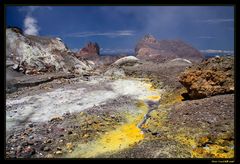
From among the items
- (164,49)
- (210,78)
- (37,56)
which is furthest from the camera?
(164,49)

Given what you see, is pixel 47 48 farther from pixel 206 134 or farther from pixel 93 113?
pixel 206 134

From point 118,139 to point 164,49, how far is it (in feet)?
461

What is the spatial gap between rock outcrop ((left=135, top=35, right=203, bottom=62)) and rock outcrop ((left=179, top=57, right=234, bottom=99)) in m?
102

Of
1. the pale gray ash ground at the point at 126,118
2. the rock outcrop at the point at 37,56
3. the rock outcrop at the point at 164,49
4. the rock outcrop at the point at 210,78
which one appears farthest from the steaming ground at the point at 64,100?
the rock outcrop at the point at 164,49

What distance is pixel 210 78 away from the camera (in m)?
14.1

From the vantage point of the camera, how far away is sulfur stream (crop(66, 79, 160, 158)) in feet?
29.5

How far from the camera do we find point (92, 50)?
363 ft

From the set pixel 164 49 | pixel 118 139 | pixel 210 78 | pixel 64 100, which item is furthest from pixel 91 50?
pixel 118 139

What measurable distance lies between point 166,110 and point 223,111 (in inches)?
114

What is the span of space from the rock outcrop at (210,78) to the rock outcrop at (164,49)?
102 m

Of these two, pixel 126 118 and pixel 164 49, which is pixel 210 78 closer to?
pixel 126 118

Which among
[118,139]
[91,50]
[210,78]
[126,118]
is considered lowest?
[118,139]

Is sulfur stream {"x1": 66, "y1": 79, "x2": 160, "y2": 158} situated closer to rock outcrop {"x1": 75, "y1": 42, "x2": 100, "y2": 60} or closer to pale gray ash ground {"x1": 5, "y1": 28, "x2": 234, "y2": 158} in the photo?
pale gray ash ground {"x1": 5, "y1": 28, "x2": 234, "y2": 158}

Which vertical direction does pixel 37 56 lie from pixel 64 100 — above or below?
above
